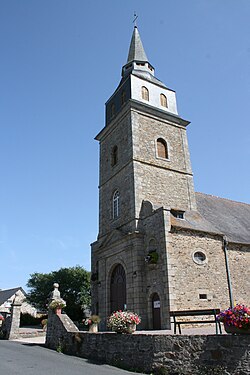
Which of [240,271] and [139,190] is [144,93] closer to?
[139,190]

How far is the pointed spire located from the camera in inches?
949

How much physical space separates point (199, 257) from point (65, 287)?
2182 centimetres

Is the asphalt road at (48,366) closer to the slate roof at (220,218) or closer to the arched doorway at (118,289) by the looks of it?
the arched doorway at (118,289)

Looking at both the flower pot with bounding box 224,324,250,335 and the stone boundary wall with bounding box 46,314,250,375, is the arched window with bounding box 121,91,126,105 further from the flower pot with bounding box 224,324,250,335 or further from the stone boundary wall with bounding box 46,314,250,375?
the flower pot with bounding box 224,324,250,335

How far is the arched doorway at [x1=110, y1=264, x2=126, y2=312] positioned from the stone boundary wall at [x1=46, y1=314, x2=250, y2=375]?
6.40 metres

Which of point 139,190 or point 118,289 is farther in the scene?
point 139,190

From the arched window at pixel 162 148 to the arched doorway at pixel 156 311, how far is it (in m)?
8.98

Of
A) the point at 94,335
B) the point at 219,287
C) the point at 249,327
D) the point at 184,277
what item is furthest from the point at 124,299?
the point at 249,327

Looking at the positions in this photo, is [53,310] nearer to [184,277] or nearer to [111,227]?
[184,277]

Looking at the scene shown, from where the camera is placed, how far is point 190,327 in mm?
13688

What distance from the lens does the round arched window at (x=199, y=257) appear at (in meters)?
15.1

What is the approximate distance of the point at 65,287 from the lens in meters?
33.2

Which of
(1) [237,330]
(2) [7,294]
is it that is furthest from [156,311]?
(2) [7,294]

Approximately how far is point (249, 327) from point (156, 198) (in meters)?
12.3
